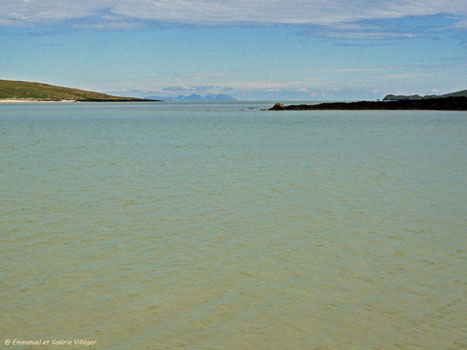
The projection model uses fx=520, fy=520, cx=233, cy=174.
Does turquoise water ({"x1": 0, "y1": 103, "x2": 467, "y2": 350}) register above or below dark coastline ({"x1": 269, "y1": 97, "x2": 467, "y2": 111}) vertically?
below

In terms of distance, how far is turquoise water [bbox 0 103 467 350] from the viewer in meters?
7.69

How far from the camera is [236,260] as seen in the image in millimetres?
10891

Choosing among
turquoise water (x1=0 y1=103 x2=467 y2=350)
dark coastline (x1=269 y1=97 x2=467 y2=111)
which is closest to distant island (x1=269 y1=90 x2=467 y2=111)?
dark coastline (x1=269 y1=97 x2=467 y2=111)

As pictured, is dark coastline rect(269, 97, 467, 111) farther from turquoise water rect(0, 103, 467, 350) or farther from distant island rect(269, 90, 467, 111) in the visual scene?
turquoise water rect(0, 103, 467, 350)

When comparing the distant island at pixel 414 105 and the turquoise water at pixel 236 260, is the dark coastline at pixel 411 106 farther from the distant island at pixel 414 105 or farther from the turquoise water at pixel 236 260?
the turquoise water at pixel 236 260

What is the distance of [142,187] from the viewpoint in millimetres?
19875

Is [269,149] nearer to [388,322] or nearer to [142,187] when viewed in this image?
[142,187]

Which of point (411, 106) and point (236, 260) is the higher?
point (411, 106)

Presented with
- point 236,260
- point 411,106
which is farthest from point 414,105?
point 236,260

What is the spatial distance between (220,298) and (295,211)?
7.05 metres

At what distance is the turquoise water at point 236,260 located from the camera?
7.69 metres

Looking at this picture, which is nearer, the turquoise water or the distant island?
the turquoise water

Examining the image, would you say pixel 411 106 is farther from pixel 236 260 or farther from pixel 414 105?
pixel 236 260

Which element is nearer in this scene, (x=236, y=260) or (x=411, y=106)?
(x=236, y=260)
